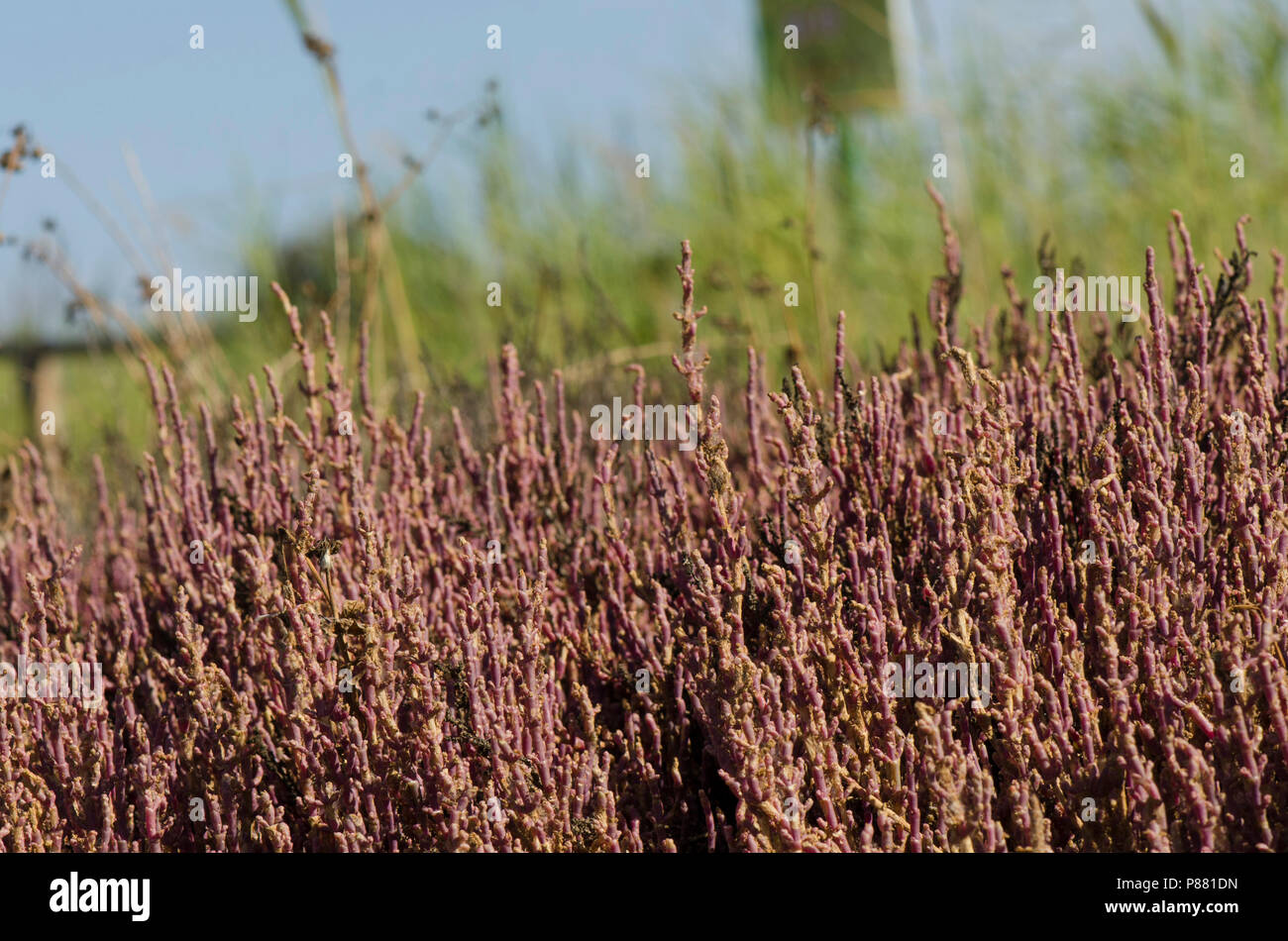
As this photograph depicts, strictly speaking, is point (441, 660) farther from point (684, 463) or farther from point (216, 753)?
point (684, 463)

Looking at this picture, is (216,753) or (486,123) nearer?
(216,753)

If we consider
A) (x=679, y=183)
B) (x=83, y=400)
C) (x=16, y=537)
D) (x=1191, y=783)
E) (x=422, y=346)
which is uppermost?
(x=679, y=183)

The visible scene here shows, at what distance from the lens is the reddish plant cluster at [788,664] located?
6.70ft

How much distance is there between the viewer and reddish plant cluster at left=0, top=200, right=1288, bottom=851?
2.04 metres

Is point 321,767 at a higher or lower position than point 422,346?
lower

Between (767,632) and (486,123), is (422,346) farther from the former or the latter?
(767,632)

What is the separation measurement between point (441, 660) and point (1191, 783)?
53.5 inches

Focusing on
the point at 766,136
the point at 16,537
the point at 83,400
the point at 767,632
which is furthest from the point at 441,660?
the point at 83,400

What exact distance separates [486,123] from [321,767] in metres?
2.65

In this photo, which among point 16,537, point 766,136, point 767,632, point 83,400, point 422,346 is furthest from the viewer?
point 83,400

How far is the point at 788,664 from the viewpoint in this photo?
212 centimetres

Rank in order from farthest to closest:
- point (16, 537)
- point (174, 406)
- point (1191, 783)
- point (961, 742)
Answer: point (16, 537) < point (174, 406) < point (961, 742) < point (1191, 783)

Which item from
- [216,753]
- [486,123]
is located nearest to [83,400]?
[486,123]

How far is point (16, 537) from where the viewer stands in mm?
3385
